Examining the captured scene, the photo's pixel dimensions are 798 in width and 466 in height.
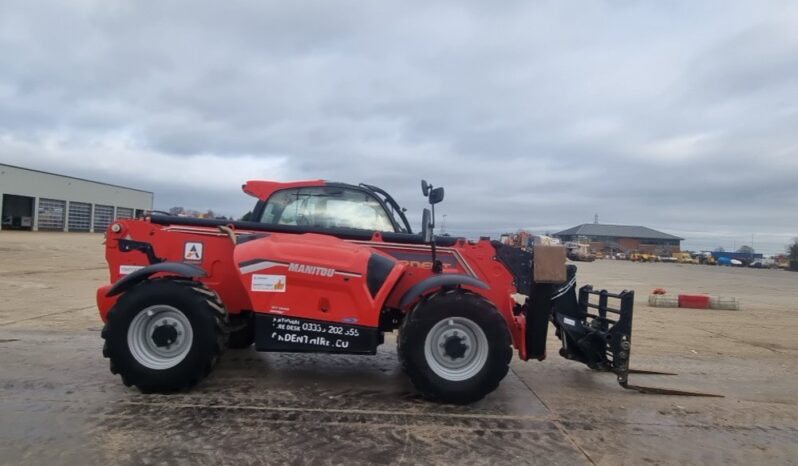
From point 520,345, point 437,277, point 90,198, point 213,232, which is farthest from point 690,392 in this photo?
point 90,198

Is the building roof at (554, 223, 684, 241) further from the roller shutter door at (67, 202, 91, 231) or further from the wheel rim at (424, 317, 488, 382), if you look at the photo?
the wheel rim at (424, 317, 488, 382)

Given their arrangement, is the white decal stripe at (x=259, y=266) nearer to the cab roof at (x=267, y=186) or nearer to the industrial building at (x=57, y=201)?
the cab roof at (x=267, y=186)

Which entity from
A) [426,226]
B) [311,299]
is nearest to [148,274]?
[311,299]

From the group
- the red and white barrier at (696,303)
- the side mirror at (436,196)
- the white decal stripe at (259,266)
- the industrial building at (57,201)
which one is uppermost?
the industrial building at (57,201)

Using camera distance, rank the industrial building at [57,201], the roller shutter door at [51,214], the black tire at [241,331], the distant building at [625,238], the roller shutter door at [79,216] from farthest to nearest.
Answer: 1. the distant building at [625,238]
2. the roller shutter door at [79,216]
3. the roller shutter door at [51,214]
4. the industrial building at [57,201]
5. the black tire at [241,331]

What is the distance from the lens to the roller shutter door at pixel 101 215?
61875 millimetres

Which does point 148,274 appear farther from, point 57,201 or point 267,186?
point 57,201

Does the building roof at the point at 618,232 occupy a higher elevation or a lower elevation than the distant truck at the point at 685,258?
higher

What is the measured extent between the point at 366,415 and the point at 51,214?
6235 cm

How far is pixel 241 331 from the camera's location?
6.02m

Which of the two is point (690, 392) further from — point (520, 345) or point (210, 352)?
point (210, 352)

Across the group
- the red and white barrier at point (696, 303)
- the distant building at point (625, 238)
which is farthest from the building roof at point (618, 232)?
the red and white barrier at point (696, 303)

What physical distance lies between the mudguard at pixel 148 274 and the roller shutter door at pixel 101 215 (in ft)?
212

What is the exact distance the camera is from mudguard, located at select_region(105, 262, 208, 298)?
4742 millimetres
